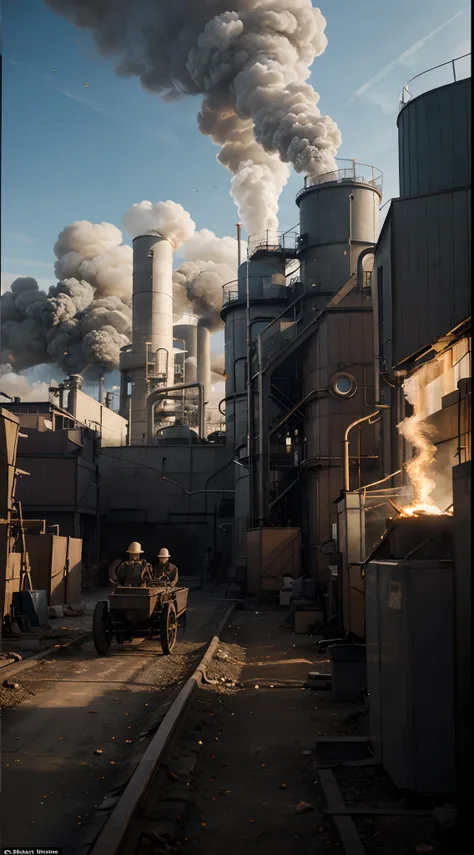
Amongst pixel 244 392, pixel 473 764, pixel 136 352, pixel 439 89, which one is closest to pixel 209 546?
pixel 244 392

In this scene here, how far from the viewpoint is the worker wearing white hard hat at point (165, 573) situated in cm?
1754

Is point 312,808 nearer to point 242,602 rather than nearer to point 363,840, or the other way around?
point 363,840

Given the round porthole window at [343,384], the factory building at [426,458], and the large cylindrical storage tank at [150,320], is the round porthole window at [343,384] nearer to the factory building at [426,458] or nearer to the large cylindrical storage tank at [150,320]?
the factory building at [426,458]

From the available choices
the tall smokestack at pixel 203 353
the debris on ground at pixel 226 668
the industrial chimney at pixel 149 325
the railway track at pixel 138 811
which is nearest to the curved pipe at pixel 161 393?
the industrial chimney at pixel 149 325

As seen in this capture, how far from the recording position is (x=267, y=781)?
7.86 meters

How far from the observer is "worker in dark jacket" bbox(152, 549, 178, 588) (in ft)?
57.5

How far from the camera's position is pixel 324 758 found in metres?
8.16

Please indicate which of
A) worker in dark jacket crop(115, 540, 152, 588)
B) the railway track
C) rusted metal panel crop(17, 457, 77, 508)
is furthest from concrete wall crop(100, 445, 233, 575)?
the railway track

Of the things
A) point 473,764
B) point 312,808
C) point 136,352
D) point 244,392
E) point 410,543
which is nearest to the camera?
point 473,764

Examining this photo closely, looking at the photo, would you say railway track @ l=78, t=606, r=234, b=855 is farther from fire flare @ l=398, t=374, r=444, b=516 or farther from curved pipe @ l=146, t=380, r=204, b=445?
curved pipe @ l=146, t=380, r=204, b=445

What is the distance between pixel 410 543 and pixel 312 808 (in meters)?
2.49

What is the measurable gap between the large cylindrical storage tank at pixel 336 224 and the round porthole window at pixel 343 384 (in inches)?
427

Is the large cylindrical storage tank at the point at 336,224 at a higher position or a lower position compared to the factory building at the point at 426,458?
higher

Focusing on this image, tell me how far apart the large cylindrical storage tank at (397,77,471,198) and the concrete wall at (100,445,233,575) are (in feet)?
85.5
